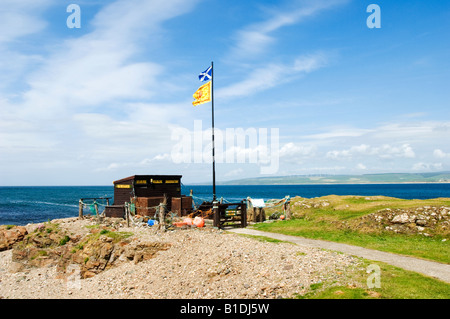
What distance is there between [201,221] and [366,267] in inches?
520

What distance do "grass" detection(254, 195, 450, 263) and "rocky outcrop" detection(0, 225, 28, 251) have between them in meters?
22.6

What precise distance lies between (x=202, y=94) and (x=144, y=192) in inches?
454

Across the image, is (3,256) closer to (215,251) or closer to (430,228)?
(215,251)

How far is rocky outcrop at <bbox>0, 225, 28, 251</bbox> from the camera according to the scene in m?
29.1

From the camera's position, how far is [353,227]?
21.3 metres

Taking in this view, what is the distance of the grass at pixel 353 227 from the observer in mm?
16312

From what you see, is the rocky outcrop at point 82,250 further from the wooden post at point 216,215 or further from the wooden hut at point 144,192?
the wooden hut at point 144,192

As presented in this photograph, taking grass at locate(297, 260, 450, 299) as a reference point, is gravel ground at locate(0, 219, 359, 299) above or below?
below

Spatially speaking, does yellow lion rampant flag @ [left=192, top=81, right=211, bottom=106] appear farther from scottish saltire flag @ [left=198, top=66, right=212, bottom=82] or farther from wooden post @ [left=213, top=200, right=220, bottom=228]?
wooden post @ [left=213, top=200, right=220, bottom=228]

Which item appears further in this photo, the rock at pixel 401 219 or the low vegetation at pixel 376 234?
the rock at pixel 401 219

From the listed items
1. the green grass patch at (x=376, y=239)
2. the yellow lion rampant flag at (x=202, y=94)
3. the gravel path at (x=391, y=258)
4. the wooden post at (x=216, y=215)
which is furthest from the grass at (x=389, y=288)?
the yellow lion rampant flag at (x=202, y=94)

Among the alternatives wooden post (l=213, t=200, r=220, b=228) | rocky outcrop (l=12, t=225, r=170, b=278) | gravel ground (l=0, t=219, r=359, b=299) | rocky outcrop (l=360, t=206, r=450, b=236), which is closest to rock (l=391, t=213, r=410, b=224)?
rocky outcrop (l=360, t=206, r=450, b=236)

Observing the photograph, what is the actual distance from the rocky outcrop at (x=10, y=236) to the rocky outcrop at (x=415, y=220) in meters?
30.3
